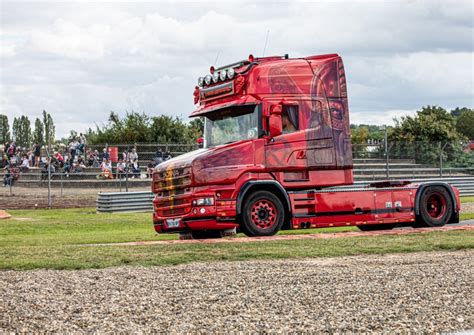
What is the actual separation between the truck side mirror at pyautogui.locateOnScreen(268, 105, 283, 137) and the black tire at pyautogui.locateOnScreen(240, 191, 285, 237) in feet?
4.46

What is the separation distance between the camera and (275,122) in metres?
17.1

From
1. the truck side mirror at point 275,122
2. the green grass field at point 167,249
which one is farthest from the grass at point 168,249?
the truck side mirror at point 275,122

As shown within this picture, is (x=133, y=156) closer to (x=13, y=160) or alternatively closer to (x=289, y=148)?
(x=13, y=160)

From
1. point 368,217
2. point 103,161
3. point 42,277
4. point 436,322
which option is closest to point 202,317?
point 436,322

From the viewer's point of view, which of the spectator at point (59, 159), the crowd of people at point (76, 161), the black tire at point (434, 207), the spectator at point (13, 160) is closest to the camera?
the black tire at point (434, 207)

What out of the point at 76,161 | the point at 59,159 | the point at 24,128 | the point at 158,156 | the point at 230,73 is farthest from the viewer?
the point at 24,128

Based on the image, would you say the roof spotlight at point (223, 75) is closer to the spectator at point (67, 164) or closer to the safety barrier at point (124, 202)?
the safety barrier at point (124, 202)

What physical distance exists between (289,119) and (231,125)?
1.26m

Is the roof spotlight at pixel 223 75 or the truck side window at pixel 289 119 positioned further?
the roof spotlight at pixel 223 75

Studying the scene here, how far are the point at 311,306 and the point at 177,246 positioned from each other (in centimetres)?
754

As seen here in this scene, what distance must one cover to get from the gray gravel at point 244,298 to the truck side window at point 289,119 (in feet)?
18.1

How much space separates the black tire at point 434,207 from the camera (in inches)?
802

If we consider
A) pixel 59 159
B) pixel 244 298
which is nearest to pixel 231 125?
pixel 244 298

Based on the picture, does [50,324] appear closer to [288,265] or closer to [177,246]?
[288,265]
